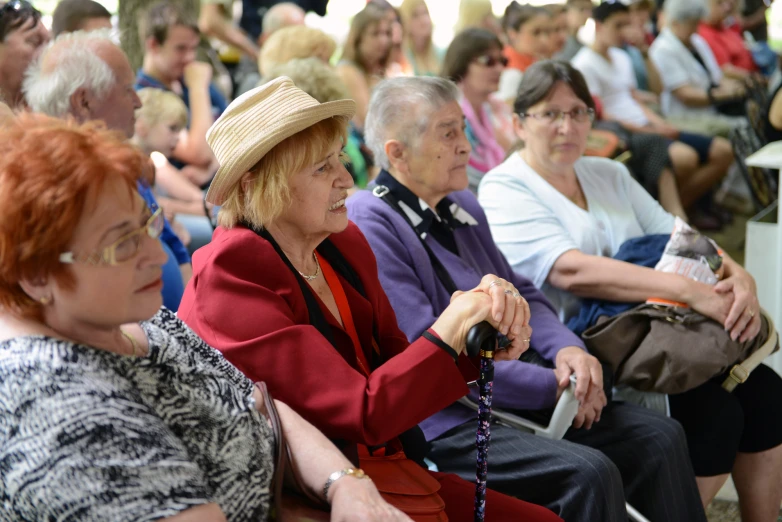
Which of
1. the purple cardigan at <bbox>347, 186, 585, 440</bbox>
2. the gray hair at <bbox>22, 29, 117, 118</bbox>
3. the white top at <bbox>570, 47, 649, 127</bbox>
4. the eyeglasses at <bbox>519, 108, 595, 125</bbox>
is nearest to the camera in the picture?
the purple cardigan at <bbox>347, 186, 585, 440</bbox>

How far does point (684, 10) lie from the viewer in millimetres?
6934

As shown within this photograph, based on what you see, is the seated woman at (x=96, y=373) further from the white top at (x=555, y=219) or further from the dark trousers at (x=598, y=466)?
the white top at (x=555, y=219)

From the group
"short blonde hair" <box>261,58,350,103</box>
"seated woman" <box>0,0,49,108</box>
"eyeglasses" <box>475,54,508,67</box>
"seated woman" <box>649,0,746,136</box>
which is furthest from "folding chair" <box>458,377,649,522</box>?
"seated woman" <box>649,0,746,136</box>

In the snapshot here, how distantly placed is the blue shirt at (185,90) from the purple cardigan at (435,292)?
2.35 m

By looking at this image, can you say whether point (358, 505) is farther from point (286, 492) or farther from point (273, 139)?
point (273, 139)

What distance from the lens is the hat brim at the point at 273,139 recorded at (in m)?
1.73

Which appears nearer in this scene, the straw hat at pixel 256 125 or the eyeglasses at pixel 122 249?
the eyeglasses at pixel 122 249

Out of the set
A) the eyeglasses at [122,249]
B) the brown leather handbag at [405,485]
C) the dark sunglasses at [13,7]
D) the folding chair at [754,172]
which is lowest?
the folding chair at [754,172]

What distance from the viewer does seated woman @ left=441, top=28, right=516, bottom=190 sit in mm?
4414

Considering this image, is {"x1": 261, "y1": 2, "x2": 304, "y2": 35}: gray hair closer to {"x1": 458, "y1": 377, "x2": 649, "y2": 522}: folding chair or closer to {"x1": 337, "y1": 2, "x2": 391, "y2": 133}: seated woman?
{"x1": 337, "y1": 2, "x2": 391, "y2": 133}: seated woman

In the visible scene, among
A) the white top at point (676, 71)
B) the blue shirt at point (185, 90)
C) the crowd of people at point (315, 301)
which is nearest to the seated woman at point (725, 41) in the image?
the white top at point (676, 71)

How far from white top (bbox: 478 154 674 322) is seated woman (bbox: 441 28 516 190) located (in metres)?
1.21

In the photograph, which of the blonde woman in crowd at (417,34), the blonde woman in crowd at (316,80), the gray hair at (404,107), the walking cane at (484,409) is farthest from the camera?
the blonde woman in crowd at (417,34)

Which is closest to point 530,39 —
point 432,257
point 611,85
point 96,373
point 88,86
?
point 611,85
